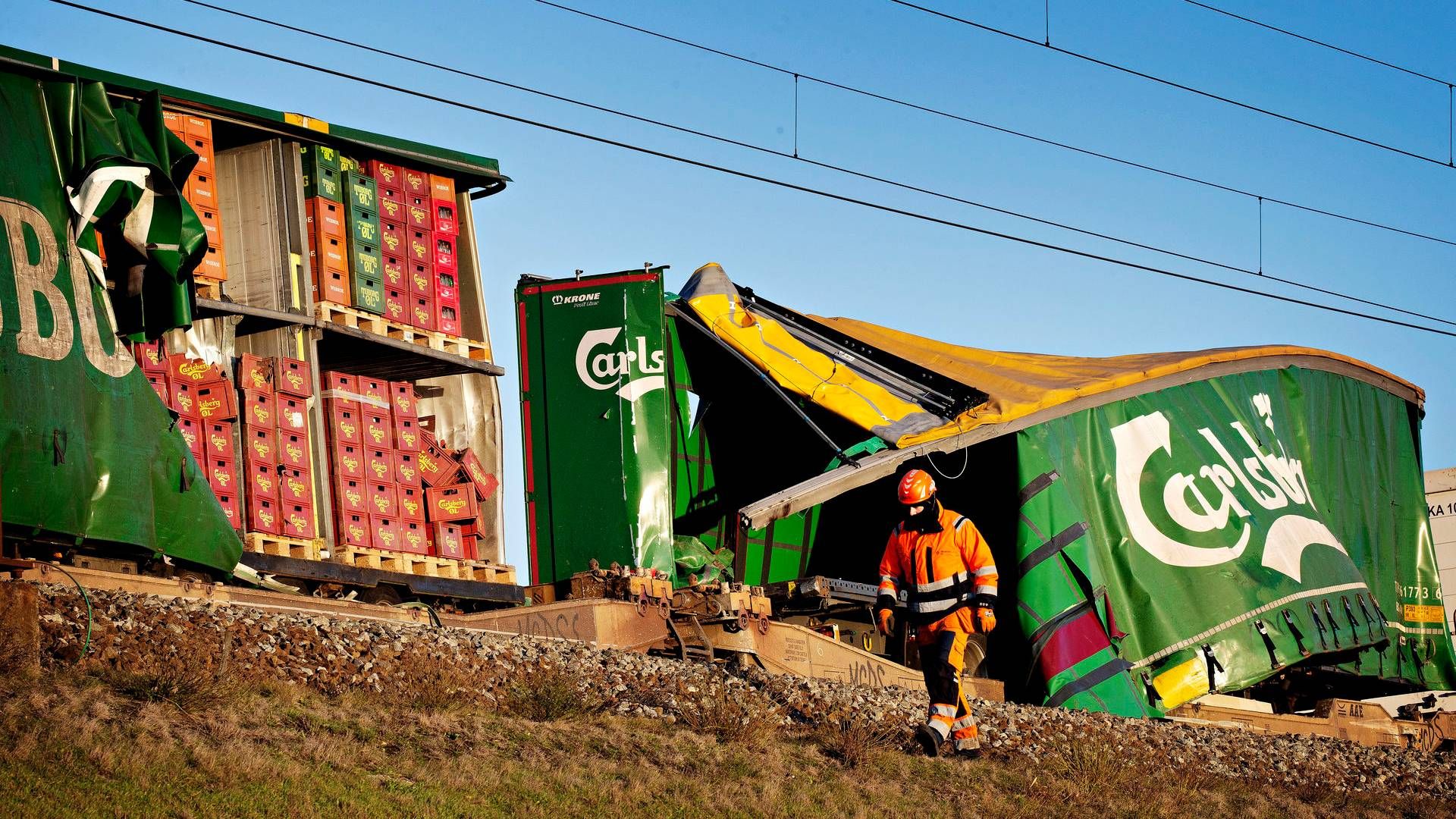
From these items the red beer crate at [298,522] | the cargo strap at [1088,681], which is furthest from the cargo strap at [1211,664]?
the red beer crate at [298,522]

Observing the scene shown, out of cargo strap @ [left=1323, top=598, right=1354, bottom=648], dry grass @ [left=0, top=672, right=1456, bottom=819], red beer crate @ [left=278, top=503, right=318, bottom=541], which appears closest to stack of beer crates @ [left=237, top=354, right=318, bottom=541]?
red beer crate @ [left=278, top=503, right=318, bottom=541]

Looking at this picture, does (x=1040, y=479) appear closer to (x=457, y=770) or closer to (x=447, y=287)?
(x=447, y=287)

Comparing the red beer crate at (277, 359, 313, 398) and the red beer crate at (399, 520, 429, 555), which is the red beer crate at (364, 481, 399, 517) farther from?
the red beer crate at (277, 359, 313, 398)

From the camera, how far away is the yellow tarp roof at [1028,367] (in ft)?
60.2

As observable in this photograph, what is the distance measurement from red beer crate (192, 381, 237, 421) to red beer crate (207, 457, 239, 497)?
40 centimetres

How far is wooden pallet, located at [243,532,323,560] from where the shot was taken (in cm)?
1525

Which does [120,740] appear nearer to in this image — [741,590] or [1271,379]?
[741,590]

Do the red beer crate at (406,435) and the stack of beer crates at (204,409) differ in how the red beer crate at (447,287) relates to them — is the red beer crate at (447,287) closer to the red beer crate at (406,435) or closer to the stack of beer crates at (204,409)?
the red beer crate at (406,435)

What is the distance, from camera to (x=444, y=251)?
61.1ft

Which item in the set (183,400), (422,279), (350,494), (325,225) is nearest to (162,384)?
(183,400)

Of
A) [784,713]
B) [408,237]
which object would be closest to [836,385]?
[408,237]

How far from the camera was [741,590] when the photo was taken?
1577 cm

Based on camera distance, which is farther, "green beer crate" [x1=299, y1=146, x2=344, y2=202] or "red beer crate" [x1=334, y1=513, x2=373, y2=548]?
"green beer crate" [x1=299, y1=146, x2=344, y2=202]

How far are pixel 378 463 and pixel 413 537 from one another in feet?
2.74
